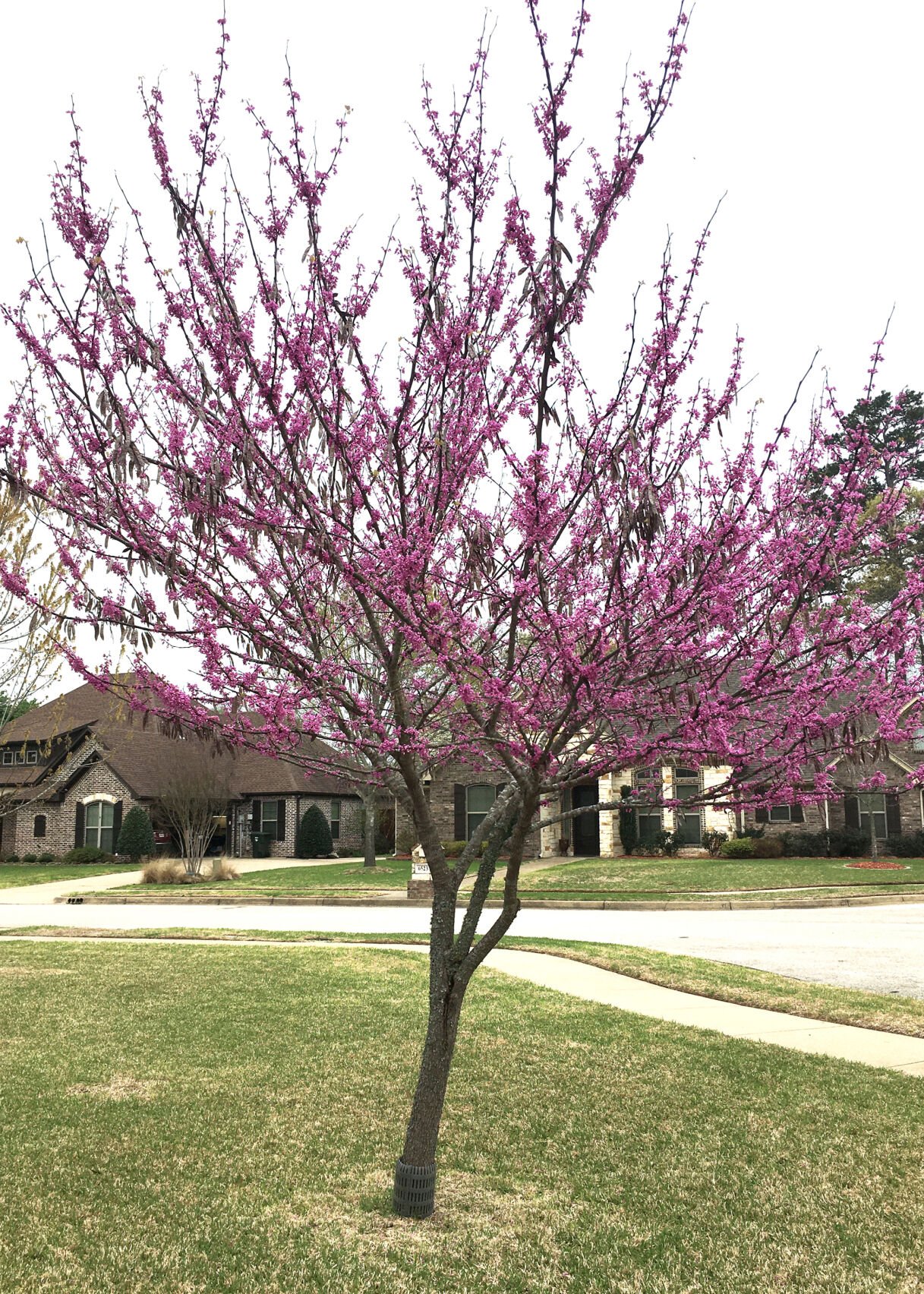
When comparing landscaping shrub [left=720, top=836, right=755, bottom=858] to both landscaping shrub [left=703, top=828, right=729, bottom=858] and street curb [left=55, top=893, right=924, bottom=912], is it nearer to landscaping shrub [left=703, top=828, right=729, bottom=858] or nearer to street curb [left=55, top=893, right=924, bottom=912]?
landscaping shrub [left=703, top=828, right=729, bottom=858]

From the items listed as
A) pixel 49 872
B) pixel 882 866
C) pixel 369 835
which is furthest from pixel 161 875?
pixel 882 866

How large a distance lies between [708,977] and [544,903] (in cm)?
1136

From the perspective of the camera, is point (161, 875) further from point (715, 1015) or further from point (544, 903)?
point (715, 1015)

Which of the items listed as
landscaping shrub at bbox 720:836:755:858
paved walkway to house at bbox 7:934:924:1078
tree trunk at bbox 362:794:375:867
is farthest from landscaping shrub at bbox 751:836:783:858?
paved walkway to house at bbox 7:934:924:1078

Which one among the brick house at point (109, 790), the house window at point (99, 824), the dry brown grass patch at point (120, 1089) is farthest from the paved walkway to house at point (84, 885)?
the dry brown grass patch at point (120, 1089)

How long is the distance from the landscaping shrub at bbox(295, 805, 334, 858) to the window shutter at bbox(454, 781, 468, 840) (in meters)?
6.75

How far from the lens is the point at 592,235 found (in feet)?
14.9

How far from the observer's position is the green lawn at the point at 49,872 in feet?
105

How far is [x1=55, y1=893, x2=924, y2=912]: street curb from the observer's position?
21.2m

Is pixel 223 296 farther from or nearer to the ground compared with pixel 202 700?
farther from the ground

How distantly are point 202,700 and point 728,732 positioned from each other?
260 centimetres

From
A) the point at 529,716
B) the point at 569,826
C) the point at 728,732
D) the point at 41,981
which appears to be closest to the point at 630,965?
the point at 41,981

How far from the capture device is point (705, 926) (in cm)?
1759

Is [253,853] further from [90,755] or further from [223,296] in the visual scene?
[223,296]
